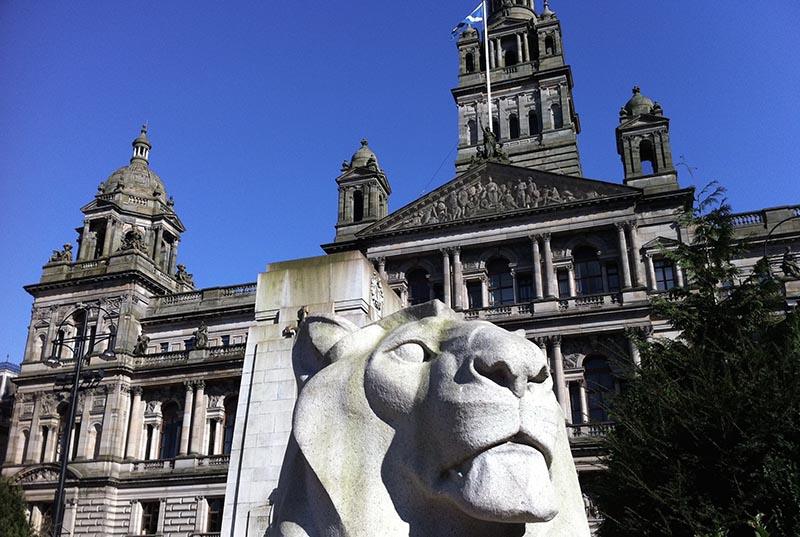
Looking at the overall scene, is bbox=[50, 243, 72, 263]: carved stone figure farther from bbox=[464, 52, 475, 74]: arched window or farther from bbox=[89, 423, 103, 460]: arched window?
bbox=[464, 52, 475, 74]: arched window

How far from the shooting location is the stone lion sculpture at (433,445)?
9.94 ft

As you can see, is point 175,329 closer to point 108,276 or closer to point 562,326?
point 108,276

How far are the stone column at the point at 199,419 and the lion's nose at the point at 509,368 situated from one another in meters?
37.3

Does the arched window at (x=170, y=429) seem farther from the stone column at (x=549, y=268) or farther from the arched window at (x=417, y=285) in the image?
the stone column at (x=549, y=268)

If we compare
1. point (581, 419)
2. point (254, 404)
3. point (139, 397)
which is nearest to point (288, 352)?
point (254, 404)

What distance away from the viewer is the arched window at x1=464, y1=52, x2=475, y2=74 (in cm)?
4713

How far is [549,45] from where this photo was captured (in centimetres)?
4509

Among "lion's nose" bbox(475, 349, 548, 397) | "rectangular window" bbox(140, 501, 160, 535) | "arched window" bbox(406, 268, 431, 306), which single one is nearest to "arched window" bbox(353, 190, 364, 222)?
"arched window" bbox(406, 268, 431, 306)

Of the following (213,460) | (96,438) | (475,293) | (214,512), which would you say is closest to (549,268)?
(475,293)

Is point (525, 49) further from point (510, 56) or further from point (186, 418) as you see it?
point (186, 418)

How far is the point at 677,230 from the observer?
108ft

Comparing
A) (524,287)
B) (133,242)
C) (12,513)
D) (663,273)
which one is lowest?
(12,513)

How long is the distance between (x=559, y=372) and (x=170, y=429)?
21.9 metres

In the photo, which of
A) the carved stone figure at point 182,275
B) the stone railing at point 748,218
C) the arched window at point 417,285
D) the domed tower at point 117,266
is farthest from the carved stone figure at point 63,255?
the stone railing at point 748,218
